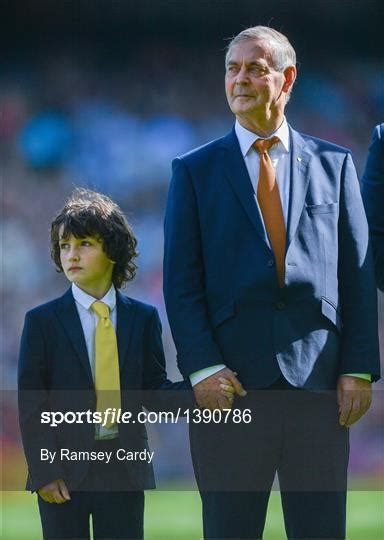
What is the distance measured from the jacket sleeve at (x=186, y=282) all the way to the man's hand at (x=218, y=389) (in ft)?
0.13

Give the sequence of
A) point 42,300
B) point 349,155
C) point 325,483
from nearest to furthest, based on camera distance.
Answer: point 325,483, point 349,155, point 42,300

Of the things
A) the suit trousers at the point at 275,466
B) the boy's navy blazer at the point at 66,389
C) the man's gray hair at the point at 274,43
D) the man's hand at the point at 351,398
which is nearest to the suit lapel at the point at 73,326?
the boy's navy blazer at the point at 66,389

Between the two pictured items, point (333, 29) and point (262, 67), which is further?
point (333, 29)

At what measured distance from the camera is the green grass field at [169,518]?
313 cm

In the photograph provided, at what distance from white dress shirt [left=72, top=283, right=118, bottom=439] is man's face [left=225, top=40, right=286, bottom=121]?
0.65 metres

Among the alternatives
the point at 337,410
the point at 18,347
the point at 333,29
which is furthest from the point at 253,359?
the point at 333,29

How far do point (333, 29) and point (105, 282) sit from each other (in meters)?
1.04

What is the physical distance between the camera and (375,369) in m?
2.73

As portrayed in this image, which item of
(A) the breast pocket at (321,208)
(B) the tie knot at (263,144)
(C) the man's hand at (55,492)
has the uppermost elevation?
(B) the tie knot at (263,144)

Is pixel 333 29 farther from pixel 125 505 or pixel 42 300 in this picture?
pixel 125 505

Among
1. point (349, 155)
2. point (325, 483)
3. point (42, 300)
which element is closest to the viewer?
point (325, 483)

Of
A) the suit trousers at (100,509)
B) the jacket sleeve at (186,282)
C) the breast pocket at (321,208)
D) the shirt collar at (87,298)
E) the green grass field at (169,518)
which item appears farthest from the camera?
the green grass field at (169,518)

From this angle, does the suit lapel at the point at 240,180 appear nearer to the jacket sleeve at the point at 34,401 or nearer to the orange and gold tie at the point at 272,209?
the orange and gold tie at the point at 272,209

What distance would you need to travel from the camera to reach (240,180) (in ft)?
9.13
